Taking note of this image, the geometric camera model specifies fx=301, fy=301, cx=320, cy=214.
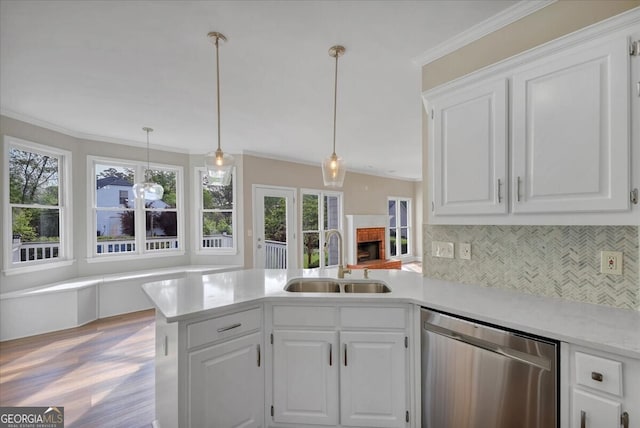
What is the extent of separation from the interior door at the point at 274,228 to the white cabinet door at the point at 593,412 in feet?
16.3

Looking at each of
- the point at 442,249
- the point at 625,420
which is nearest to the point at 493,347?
the point at 625,420

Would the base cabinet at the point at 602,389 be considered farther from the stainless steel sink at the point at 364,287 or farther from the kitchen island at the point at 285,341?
the stainless steel sink at the point at 364,287

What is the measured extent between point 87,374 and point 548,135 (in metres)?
3.88

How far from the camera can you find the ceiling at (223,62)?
1.85m

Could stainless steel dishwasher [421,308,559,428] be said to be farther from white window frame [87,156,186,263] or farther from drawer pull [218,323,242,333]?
white window frame [87,156,186,263]

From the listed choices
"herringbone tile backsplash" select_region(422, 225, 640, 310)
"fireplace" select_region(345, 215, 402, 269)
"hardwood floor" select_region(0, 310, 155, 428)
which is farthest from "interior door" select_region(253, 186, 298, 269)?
"herringbone tile backsplash" select_region(422, 225, 640, 310)

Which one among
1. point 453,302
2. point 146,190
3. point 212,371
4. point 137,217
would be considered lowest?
point 212,371

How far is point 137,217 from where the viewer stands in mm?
4961

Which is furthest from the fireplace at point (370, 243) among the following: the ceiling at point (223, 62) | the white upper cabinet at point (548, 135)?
the white upper cabinet at point (548, 135)

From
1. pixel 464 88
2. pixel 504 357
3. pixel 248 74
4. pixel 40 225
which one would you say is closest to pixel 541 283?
pixel 504 357

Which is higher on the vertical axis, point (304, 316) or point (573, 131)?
point (573, 131)

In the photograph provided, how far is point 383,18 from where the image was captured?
1.91 meters

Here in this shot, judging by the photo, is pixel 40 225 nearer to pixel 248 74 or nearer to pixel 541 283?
pixel 248 74

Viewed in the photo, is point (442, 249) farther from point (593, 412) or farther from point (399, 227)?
point (399, 227)
